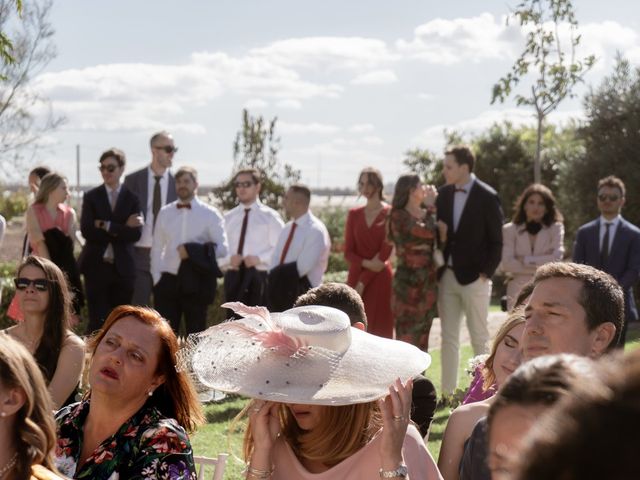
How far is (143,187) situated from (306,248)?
191cm

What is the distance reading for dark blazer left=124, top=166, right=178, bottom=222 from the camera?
1017cm

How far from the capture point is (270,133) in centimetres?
2197

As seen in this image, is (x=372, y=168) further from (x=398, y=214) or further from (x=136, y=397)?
(x=136, y=397)

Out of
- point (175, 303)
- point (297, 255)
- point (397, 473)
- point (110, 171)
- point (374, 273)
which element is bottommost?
point (175, 303)

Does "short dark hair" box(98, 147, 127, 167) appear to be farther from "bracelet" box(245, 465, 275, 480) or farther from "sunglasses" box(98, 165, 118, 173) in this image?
"bracelet" box(245, 465, 275, 480)

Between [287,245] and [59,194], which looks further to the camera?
[287,245]

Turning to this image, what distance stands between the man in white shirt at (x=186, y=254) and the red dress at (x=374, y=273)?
52.2 inches

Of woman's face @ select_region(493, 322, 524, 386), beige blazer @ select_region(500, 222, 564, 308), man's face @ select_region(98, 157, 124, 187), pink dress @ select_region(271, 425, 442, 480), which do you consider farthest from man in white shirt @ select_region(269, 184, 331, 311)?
pink dress @ select_region(271, 425, 442, 480)

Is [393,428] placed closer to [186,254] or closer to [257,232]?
[186,254]

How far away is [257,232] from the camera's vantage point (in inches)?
399

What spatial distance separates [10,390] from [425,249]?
606cm

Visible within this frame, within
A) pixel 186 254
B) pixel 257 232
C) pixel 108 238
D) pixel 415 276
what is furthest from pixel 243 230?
pixel 415 276

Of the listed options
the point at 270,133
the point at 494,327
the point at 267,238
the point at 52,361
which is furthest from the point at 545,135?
the point at 52,361

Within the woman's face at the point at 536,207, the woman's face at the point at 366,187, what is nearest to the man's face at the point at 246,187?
the woman's face at the point at 366,187
